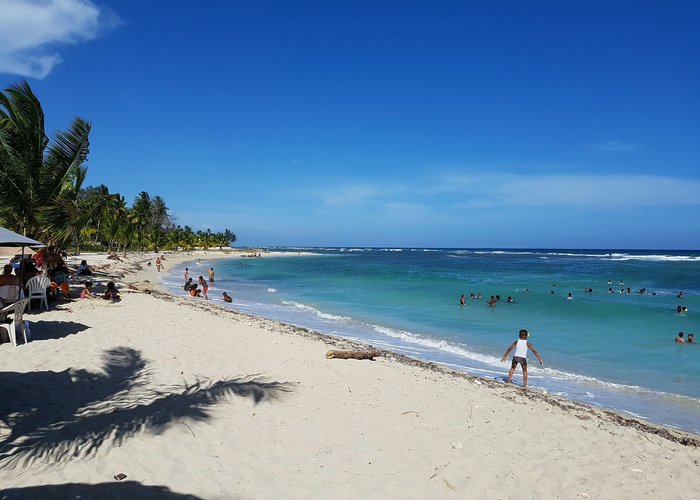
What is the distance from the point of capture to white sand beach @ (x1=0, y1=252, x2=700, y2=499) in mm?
3883

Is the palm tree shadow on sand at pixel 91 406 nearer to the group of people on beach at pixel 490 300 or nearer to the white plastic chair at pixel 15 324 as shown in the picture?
the white plastic chair at pixel 15 324

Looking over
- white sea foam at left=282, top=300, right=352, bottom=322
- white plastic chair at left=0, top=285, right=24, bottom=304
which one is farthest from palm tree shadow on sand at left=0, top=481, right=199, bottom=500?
white sea foam at left=282, top=300, right=352, bottom=322

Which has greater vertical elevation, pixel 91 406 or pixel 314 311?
pixel 91 406

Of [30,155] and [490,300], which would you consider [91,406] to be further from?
[490,300]

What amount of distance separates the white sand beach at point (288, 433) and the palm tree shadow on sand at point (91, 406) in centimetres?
2

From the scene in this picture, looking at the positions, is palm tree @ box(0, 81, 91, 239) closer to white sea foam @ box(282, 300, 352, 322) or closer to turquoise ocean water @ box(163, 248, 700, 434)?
turquoise ocean water @ box(163, 248, 700, 434)

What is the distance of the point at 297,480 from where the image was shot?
405 cm

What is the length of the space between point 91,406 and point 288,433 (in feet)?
7.76

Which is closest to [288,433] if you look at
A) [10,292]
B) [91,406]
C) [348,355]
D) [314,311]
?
[91,406]

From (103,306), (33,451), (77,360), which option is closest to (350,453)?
(33,451)

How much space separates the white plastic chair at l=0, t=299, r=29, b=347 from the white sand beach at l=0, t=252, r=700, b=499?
0.69 ft

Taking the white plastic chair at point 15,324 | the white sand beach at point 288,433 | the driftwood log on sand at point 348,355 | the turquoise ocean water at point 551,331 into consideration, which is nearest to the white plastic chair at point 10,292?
the white sand beach at point 288,433

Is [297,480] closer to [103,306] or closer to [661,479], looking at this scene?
[661,479]

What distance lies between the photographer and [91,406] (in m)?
5.03
